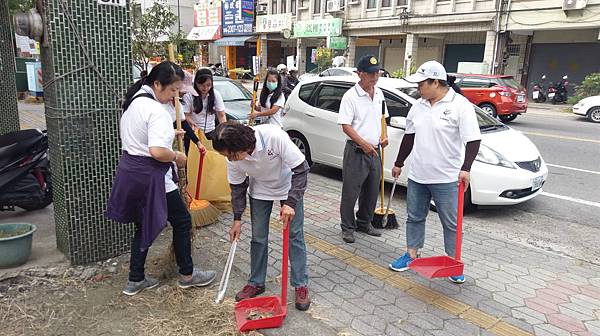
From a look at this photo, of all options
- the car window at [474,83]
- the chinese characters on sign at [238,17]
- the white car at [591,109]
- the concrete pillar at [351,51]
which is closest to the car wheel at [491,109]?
the car window at [474,83]

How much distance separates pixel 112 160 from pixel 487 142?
4.22 metres

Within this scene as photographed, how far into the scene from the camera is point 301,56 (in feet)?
112

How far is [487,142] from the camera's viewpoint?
18.1ft

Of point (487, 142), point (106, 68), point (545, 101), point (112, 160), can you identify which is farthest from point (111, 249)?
point (545, 101)

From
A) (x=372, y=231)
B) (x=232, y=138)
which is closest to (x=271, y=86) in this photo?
(x=372, y=231)

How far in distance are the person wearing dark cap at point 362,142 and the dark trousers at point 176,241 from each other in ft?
5.61

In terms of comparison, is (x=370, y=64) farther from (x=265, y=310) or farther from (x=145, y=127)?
(x=265, y=310)

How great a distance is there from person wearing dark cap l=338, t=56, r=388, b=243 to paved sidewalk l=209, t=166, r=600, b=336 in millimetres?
360

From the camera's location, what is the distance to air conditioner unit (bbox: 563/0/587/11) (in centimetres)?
1923

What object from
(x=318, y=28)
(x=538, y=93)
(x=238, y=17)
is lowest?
(x=538, y=93)

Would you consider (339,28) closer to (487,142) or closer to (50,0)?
(487,142)

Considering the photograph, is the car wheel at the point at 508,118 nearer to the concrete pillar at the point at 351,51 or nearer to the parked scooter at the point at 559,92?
the parked scooter at the point at 559,92

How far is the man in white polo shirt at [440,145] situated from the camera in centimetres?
341

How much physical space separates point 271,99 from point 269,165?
338 centimetres
